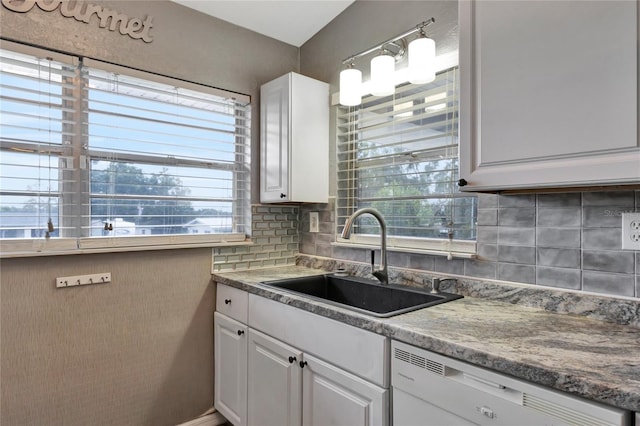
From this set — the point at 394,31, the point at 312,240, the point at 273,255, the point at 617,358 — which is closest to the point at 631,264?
the point at 617,358

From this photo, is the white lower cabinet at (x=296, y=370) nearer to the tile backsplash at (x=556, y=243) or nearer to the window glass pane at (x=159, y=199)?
the window glass pane at (x=159, y=199)

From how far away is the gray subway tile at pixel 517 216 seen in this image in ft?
4.97

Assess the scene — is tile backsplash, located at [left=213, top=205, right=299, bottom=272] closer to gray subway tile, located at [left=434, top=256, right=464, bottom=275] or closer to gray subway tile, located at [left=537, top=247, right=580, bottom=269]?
gray subway tile, located at [left=434, top=256, right=464, bottom=275]

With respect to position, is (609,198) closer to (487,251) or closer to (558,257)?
(558,257)

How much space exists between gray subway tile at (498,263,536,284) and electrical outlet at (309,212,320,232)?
1187mm

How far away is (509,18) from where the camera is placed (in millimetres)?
1257

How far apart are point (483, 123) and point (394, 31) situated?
991 millimetres

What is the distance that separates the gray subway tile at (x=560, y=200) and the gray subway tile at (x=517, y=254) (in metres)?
0.19

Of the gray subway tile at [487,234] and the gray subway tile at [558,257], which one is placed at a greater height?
the gray subway tile at [487,234]

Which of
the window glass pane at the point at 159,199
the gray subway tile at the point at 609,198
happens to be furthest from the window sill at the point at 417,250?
the window glass pane at the point at 159,199

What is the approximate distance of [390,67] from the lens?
1.90m

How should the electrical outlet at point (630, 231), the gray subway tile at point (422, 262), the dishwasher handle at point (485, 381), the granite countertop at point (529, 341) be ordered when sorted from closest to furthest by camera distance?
the granite countertop at point (529, 341)
the dishwasher handle at point (485, 381)
the electrical outlet at point (630, 231)
the gray subway tile at point (422, 262)

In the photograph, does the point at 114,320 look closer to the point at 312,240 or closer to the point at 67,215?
the point at 67,215

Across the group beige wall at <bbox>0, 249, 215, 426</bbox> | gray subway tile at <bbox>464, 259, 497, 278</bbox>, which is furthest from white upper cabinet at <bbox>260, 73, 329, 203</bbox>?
gray subway tile at <bbox>464, 259, 497, 278</bbox>
